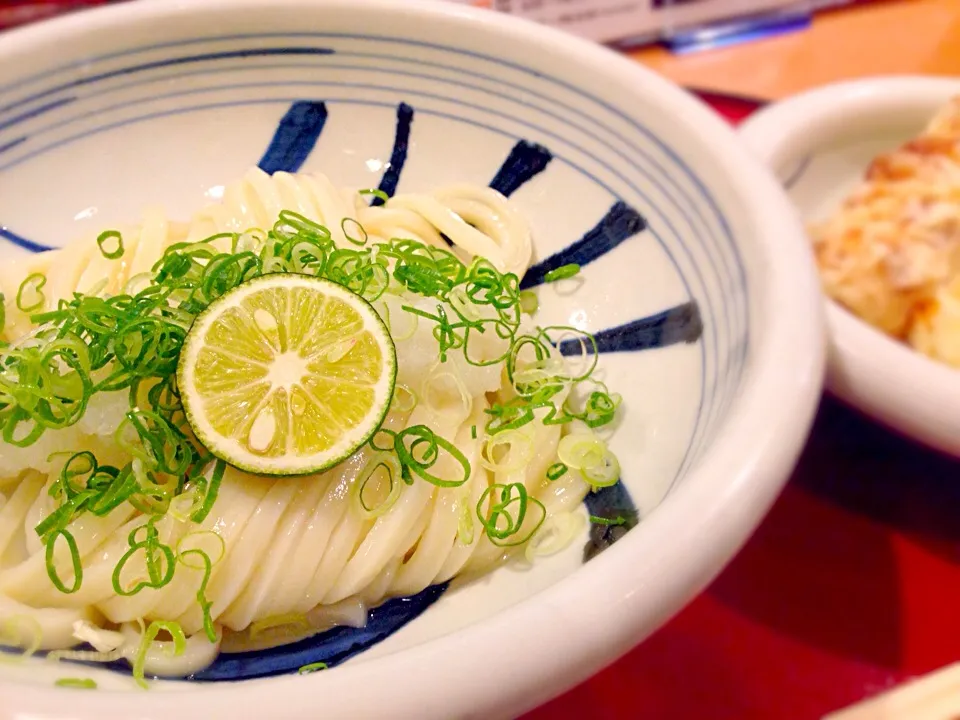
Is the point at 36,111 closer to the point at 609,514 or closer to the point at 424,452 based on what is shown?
the point at 424,452

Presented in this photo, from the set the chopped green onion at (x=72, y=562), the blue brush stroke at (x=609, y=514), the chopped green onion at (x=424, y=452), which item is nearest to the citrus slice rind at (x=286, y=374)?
the chopped green onion at (x=424, y=452)

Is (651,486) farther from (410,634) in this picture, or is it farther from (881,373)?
(881,373)

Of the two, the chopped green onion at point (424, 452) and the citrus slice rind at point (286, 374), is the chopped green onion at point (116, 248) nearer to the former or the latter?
the citrus slice rind at point (286, 374)

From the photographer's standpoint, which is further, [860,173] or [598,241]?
[860,173]

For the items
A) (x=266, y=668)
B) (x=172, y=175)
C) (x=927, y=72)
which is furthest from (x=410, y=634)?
(x=927, y=72)

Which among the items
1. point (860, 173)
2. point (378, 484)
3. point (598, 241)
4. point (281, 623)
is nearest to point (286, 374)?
point (378, 484)
